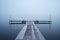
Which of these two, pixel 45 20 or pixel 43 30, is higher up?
pixel 45 20

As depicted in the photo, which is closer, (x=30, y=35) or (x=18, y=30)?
(x=30, y=35)

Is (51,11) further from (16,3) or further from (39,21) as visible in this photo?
(16,3)

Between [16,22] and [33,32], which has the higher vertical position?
[16,22]

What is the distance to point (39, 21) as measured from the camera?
163 centimetres

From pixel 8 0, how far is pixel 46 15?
1.69ft

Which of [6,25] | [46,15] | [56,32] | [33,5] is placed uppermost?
[33,5]

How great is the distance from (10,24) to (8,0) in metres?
0.31

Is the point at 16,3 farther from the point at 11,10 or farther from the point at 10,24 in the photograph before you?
the point at 10,24

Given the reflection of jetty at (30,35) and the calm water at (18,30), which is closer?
the reflection of jetty at (30,35)

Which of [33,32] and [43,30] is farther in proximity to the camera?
[43,30]

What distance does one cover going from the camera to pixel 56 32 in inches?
64.2

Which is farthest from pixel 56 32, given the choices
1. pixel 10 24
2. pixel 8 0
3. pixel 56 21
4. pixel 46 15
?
pixel 8 0

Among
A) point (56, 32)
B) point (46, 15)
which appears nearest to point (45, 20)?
point (46, 15)

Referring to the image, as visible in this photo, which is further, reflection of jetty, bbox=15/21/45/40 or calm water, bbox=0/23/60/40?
calm water, bbox=0/23/60/40
